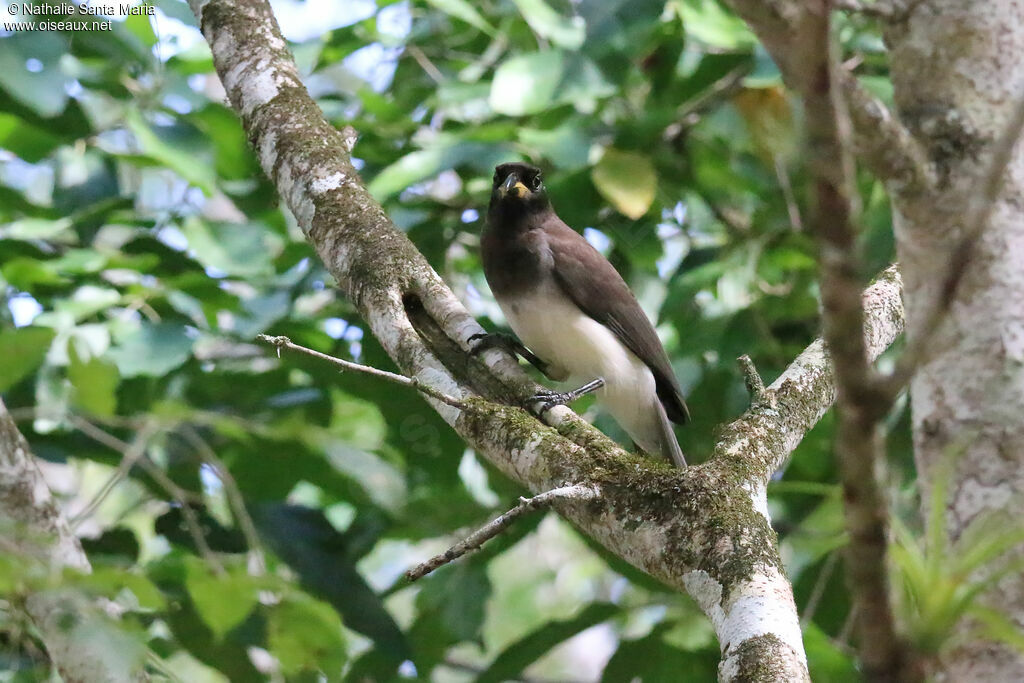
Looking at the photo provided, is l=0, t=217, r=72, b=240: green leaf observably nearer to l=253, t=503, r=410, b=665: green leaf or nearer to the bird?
l=253, t=503, r=410, b=665: green leaf

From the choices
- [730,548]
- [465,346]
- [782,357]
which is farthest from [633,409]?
[730,548]

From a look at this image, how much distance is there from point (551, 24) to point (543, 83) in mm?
254

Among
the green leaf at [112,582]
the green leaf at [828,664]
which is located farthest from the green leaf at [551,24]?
the green leaf at [112,582]

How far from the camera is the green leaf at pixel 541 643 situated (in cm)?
422

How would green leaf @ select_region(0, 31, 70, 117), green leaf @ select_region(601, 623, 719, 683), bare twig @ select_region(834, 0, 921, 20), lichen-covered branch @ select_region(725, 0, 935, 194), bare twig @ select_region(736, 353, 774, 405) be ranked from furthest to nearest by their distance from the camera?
green leaf @ select_region(0, 31, 70, 117)
green leaf @ select_region(601, 623, 719, 683)
bare twig @ select_region(736, 353, 774, 405)
bare twig @ select_region(834, 0, 921, 20)
lichen-covered branch @ select_region(725, 0, 935, 194)

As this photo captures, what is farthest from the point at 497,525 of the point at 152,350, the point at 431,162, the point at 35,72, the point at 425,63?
the point at 425,63

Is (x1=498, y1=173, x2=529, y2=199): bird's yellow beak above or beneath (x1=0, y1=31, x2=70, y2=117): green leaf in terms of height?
beneath

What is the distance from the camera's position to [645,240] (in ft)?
16.8

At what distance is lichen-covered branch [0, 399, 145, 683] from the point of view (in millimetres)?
1815

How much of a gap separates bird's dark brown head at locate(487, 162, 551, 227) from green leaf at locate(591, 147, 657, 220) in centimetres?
28

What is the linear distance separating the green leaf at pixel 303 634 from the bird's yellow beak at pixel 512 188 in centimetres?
254

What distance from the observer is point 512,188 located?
471cm

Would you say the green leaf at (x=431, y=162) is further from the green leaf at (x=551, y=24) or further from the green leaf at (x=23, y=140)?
the green leaf at (x=23, y=140)

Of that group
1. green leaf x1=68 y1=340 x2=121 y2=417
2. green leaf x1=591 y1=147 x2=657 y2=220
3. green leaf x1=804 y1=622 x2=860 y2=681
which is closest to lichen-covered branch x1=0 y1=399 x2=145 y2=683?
green leaf x1=68 y1=340 x2=121 y2=417
